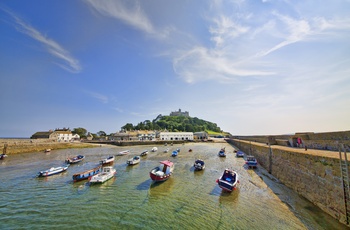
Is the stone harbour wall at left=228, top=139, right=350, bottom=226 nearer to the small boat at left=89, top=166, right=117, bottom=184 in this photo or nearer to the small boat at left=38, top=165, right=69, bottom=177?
the small boat at left=89, top=166, right=117, bottom=184

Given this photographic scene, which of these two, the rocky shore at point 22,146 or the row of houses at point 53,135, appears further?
the row of houses at point 53,135

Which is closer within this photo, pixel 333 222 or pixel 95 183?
pixel 333 222

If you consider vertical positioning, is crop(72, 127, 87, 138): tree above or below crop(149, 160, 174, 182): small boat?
above

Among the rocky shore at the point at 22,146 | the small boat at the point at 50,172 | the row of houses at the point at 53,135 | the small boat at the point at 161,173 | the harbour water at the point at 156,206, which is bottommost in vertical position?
the harbour water at the point at 156,206

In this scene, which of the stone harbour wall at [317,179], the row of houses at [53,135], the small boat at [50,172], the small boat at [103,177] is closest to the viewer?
the stone harbour wall at [317,179]

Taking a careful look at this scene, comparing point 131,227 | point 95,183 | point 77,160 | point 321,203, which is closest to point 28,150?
point 77,160

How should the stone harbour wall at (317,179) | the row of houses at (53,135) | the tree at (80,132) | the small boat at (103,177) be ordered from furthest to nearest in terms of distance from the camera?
the tree at (80,132) → the row of houses at (53,135) → the small boat at (103,177) → the stone harbour wall at (317,179)

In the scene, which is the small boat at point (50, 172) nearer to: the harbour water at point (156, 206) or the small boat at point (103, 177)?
the harbour water at point (156, 206)

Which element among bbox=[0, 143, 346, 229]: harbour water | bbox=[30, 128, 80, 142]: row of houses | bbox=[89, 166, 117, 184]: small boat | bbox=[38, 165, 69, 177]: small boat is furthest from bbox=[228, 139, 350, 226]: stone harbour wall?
bbox=[30, 128, 80, 142]: row of houses

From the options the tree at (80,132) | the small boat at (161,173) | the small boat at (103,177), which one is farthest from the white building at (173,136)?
the small boat at (161,173)

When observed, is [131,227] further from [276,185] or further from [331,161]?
[276,185]

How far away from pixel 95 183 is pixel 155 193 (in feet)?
31.7

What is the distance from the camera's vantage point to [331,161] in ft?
40.7

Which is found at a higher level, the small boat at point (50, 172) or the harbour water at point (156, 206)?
the small boat at point (50, 172)
